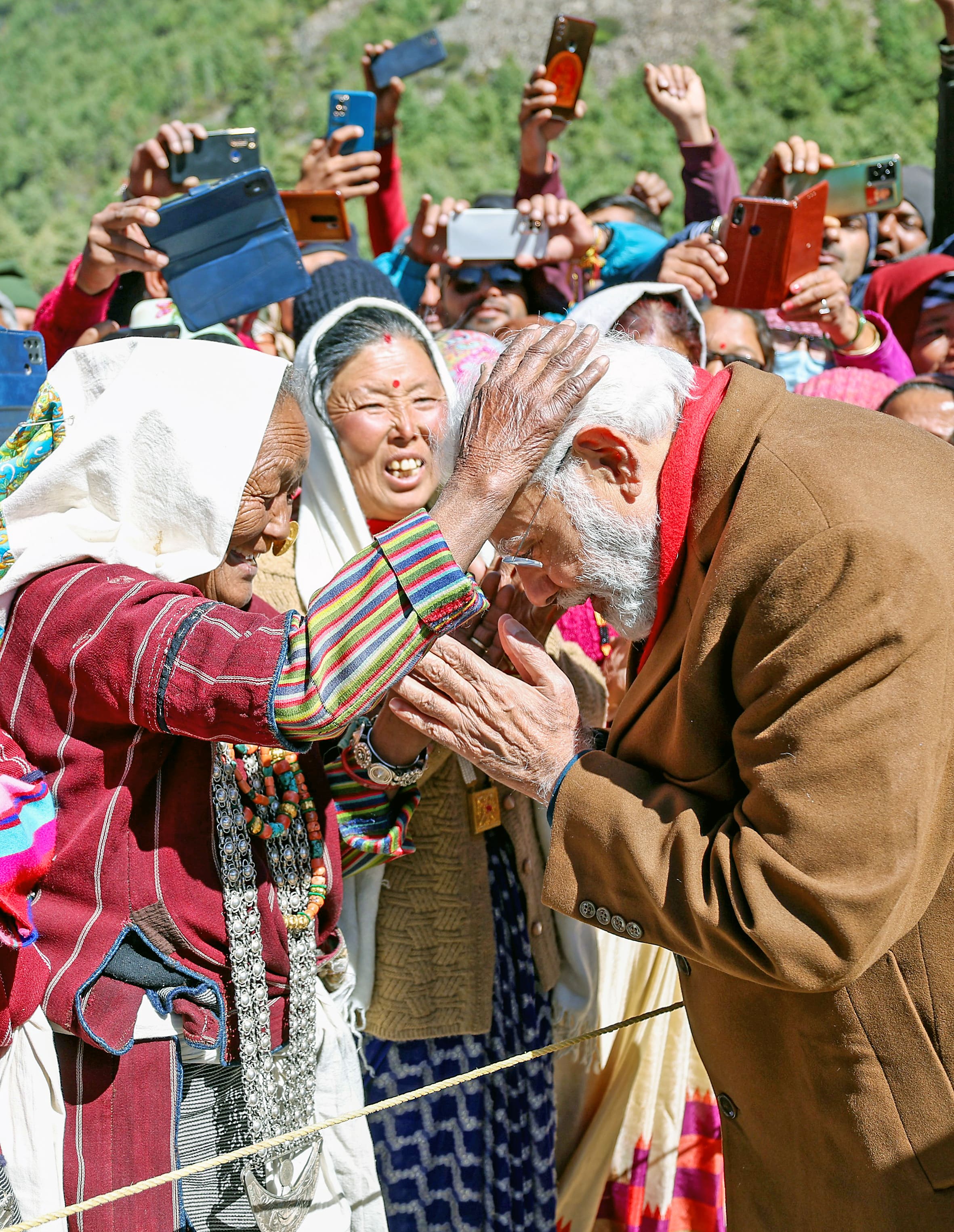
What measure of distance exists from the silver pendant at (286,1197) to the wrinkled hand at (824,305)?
325 centimetres

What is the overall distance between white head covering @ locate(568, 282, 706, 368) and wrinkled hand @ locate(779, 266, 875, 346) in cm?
53

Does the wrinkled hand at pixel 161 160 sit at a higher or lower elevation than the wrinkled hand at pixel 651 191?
higher

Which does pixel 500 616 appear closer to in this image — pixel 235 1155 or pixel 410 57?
pixel 235 1155

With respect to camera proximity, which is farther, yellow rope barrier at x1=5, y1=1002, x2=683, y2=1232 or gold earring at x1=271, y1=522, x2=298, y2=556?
gold earring at x1=271, y1=522, x2=298, y2=556

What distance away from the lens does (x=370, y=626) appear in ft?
5.78

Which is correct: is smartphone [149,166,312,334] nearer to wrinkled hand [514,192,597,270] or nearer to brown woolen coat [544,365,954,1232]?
wrinkled hand [514,192,597,270]

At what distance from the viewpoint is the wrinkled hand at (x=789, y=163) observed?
4230 millimetres

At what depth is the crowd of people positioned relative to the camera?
174 centimetres

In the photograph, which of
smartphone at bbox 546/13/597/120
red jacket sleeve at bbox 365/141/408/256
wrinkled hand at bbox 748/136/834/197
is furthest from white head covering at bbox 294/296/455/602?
red jacket sleeve at bbox 365/141/408/256

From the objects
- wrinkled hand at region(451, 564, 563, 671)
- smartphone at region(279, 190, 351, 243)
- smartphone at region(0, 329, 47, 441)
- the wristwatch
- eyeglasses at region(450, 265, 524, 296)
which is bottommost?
the wristwatch

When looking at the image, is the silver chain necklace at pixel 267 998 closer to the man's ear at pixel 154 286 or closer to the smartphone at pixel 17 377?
the smartphone at pixel 17 377

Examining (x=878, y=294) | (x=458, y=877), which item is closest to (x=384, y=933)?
(x=458, y=877)

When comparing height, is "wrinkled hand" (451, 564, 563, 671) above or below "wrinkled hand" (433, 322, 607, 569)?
below

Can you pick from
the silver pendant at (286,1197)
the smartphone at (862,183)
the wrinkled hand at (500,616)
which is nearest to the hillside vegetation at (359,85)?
the smartphone at (862,183)
